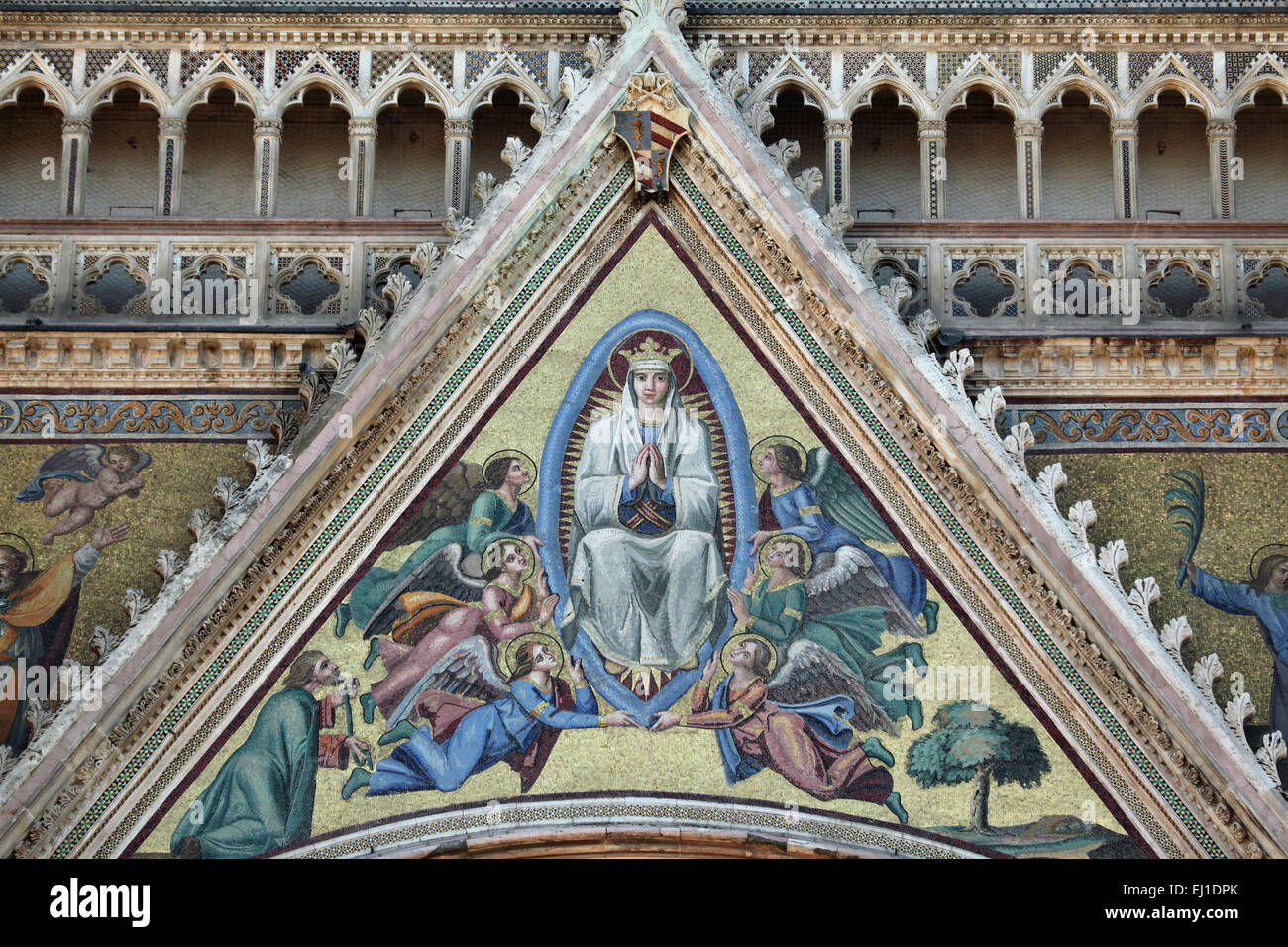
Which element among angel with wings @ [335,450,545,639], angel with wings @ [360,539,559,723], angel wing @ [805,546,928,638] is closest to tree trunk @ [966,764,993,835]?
angel wing @ [805,546,928,638]

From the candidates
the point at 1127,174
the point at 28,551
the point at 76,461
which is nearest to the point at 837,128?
the point at 1127,174

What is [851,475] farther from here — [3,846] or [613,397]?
[3,846]

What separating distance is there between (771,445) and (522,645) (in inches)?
67.9

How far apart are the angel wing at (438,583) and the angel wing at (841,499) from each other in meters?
1.85

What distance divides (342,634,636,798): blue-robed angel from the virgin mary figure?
9.9 inches

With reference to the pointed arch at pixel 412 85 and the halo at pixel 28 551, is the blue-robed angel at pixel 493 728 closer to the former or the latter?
the halo at pixel 28 551

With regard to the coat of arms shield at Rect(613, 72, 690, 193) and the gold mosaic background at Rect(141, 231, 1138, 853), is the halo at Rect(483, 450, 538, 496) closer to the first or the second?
the gold mosaic background at Rect(141, 231, 1138, 853)

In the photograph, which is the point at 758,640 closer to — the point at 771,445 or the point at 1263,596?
the point at 771,445

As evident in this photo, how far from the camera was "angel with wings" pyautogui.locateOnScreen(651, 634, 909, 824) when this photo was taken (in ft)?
41.7

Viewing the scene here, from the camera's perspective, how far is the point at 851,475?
1335cm

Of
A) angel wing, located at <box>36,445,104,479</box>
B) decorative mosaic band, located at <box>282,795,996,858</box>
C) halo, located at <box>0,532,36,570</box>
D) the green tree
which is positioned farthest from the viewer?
angel wing, located at <box>36,445,104,479</box>

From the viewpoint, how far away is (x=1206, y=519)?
44.7 ft

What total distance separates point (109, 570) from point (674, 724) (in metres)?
3.17
